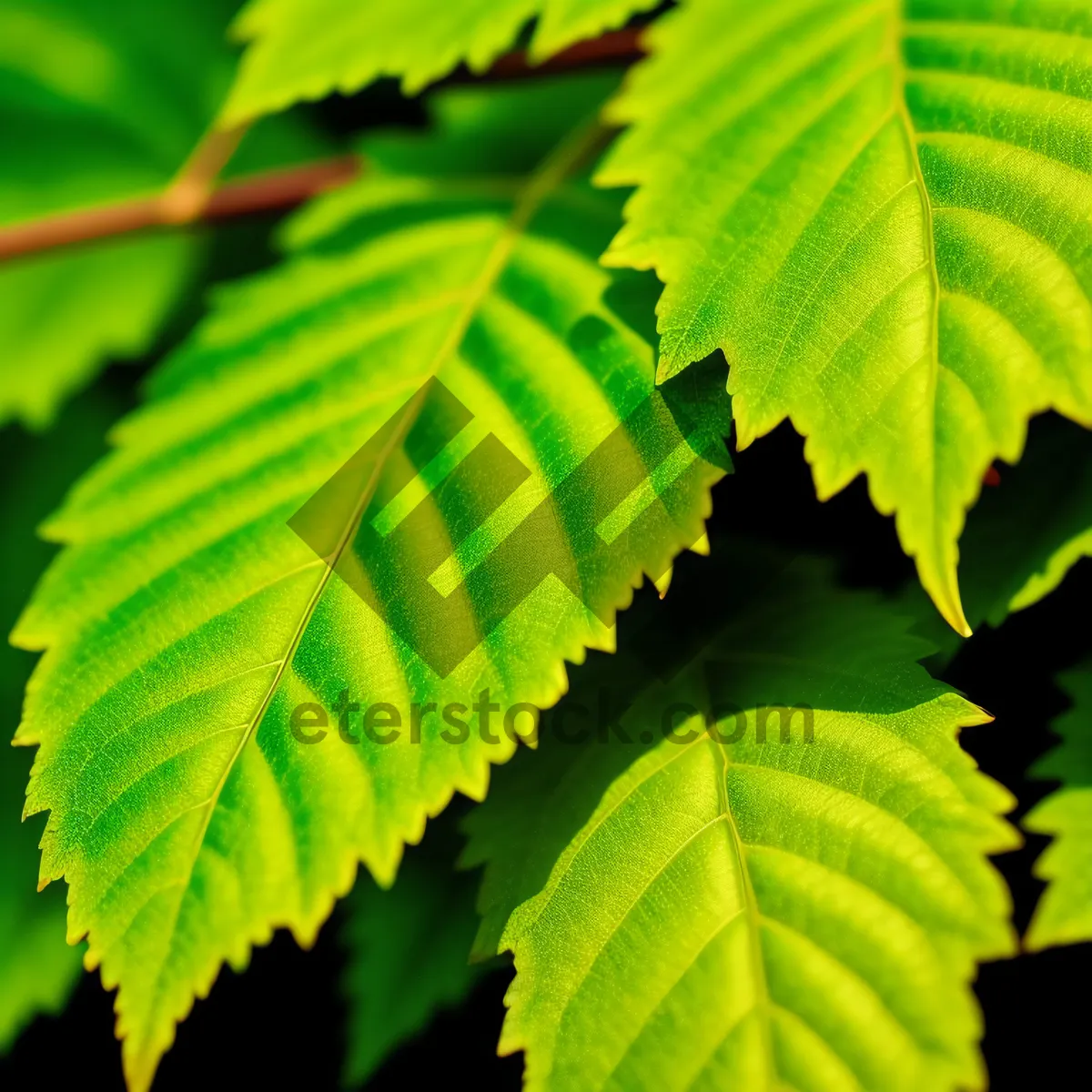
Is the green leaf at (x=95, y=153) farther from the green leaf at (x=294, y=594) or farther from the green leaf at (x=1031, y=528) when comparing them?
the green leaf at (x=1031, y=528)

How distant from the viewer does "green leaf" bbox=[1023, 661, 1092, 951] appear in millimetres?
580

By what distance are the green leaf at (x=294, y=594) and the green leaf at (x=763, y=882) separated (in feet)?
0.33

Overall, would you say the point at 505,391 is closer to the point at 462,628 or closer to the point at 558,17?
the point at 462,628

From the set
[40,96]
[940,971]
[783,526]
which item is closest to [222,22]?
[40,96]

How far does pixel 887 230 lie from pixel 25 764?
1.19 metres

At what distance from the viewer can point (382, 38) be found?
999 millimetres

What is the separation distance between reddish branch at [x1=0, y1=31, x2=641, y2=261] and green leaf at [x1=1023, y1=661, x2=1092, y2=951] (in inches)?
33.9

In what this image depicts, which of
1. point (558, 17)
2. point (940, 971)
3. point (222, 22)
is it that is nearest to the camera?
point (940, 971)

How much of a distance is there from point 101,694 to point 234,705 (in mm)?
109

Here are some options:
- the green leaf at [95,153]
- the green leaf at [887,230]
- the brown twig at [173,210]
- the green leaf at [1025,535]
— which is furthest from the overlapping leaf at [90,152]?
the green leaf at [1025,535]

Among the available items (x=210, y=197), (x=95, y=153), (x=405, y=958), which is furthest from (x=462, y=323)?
(x=95, y=153)

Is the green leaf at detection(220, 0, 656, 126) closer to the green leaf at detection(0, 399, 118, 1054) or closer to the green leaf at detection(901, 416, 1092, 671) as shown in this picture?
the green leaf at detection(901, 416, 1092, 671)

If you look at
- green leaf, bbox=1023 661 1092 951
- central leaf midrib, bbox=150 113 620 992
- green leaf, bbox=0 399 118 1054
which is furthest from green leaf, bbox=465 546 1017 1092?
green leaf, bbox=0 399 118 1054

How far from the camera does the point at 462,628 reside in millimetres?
682
